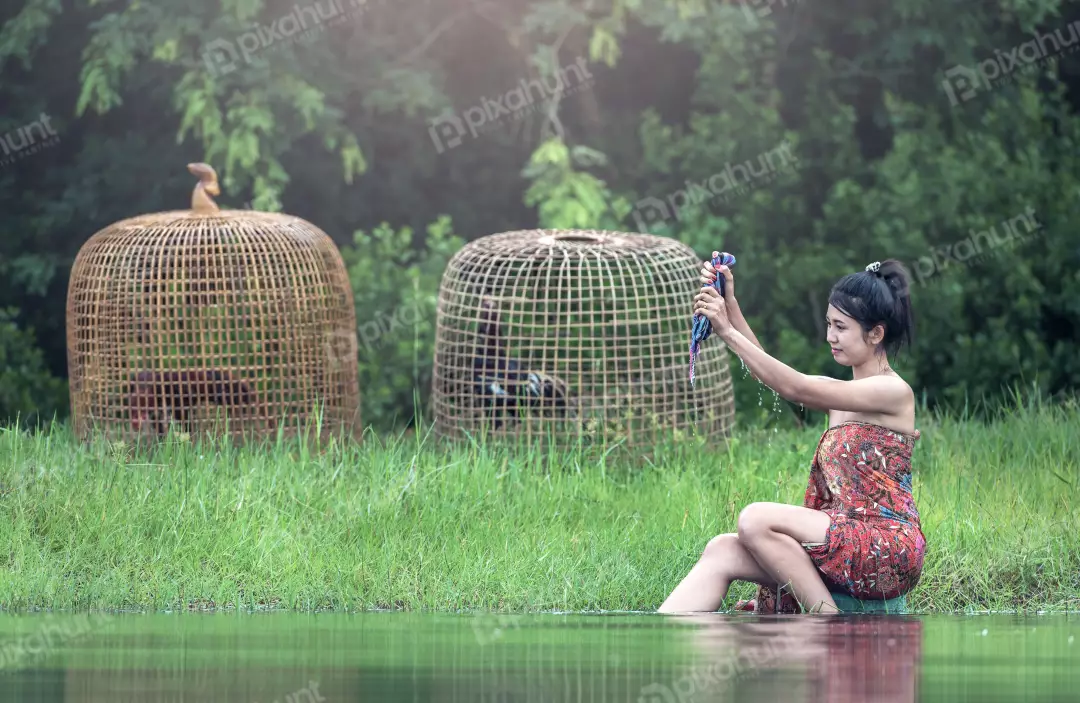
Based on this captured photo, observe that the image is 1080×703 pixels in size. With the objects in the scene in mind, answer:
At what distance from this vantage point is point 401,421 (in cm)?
1065

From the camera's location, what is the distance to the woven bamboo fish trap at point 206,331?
879 cm

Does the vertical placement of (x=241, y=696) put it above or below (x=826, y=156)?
below

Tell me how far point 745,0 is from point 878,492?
6445 mm

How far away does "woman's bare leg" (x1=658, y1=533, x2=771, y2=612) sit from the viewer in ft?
19.6

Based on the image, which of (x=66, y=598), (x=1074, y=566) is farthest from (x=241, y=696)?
(x=1074, y=566)

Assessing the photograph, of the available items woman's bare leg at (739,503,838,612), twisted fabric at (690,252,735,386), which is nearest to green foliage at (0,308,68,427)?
twisted fabric at (690,252,735,386)

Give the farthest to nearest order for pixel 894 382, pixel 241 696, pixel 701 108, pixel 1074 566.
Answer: pixel 701 108 → pixel 1074 566 → pixel 894 382 → pixel 241 696

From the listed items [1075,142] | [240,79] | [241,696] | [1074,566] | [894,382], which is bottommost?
[1074,566]

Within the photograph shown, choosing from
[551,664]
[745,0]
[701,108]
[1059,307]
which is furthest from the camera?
[701,108]

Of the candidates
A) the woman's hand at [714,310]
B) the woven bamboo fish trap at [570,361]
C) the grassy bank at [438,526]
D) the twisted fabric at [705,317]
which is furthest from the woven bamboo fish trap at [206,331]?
the woman's hand at [714,310]

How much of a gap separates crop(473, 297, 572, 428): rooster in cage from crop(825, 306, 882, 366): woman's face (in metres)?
2.85

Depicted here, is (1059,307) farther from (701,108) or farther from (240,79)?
(240,79)

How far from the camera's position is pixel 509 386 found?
8.88m

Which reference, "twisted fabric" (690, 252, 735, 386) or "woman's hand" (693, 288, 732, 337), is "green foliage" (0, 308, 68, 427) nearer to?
"twisted fabric" (690, 252, 735, 386)
